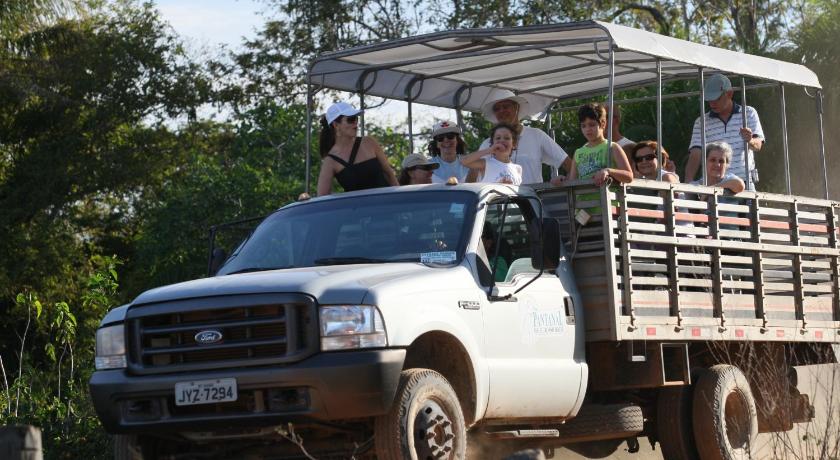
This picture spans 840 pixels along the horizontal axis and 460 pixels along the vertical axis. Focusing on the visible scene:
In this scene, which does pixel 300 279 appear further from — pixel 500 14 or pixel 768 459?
pixel 500 14

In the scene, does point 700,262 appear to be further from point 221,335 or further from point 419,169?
point 221,335

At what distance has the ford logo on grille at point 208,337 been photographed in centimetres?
776

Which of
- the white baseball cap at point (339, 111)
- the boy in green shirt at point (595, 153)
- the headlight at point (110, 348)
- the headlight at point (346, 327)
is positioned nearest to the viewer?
the headlight at point (346, 327)

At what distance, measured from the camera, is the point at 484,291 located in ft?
28.3

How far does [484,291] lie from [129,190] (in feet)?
84.2

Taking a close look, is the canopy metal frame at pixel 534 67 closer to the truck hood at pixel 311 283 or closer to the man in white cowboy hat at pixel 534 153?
the man in white cowboy hat at pixel 534 153

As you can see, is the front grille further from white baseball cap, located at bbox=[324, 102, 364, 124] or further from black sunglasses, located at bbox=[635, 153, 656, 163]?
black sunglasses, located at bbox=[635, 153, 656, 163]

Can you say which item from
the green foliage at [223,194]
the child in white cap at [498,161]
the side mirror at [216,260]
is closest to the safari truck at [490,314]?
the side mirror at [216,260]

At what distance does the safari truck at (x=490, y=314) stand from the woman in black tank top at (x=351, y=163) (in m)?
0.69

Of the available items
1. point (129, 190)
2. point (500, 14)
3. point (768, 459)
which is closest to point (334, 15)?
point (500, 14)

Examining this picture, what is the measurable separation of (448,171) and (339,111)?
1.26 m

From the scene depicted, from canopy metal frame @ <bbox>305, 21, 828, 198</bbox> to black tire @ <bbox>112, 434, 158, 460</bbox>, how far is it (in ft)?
11.2

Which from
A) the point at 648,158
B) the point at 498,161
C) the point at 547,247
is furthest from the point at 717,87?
the point at 547,247

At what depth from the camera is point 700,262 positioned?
1048cm
